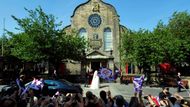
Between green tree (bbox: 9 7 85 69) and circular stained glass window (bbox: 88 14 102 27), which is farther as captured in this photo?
circular stained glass window (bbox: 88 14 102 27)

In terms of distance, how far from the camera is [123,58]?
159ft

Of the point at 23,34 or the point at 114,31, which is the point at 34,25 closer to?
the point at 23,34

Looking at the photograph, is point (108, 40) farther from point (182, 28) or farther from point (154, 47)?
point (154, 47)

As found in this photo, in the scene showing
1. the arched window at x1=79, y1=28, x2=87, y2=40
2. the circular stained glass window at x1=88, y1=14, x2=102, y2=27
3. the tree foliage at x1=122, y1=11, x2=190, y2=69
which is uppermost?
the circular stained glass window at x1=88, y1=14, x2=102, y2=27

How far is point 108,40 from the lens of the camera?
53969mm

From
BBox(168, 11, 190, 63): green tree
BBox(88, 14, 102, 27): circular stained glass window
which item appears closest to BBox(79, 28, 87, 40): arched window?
BBox(88, 14, 102, 27): circular stained glass window

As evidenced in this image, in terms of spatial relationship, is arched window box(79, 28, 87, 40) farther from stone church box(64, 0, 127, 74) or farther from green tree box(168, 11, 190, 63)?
green tree box(168, 11, 190, 63)

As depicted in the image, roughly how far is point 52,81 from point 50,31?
19.8 metres

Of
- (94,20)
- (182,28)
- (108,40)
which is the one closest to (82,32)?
(94,20)

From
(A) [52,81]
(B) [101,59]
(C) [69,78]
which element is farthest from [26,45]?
(A) [52,81]

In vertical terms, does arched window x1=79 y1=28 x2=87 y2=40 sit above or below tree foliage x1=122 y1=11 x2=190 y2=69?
above

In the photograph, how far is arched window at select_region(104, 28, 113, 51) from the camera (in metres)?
53.8

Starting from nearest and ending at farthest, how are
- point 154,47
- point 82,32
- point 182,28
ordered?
1. point 154,47
2. point 182,28
3. point 82,32

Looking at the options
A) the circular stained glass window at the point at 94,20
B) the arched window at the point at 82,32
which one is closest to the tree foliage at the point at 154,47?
the circular stained glass window at the point at 94,20
